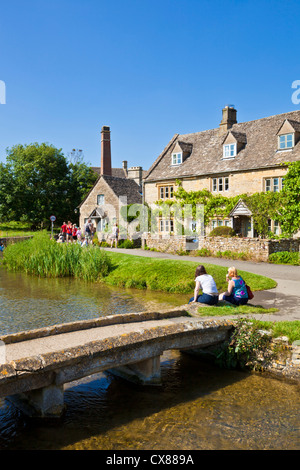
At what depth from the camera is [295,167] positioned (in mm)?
24156

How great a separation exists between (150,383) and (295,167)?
64.9 ft

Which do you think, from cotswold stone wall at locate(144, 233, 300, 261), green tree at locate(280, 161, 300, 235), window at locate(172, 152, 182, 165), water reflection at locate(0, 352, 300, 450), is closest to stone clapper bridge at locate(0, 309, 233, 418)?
water reflection at locate(0, 352, 300, 450)

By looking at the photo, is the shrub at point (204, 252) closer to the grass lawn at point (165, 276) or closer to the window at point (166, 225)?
the grass lawn at point (165, 276)

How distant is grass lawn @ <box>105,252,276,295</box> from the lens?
15938 millimetres

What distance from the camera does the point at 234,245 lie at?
24188 mm

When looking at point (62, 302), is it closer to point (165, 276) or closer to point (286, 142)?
point (165, 276)

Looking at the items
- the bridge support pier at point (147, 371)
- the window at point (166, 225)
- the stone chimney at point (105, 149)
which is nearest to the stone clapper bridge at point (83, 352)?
the bridge support pier at point (147, 371)

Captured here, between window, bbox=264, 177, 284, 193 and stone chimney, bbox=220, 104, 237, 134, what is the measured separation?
26.9 ft

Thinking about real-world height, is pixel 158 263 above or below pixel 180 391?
above

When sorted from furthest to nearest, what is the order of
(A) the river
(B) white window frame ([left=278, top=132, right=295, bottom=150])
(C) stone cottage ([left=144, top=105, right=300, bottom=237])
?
1. (C) stone cottage ([left=144, top=105, right=300, bottom=237])
2. (B) white window frame ([left=278, top=132, right=295, bottom=150])
3. (A) the river

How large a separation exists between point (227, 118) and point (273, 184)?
30.3 feet

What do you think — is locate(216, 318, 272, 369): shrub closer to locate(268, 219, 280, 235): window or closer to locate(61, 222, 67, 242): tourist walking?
locate(268, 219, 280, 235): window

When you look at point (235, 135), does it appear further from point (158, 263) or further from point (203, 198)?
point (158, 263)
